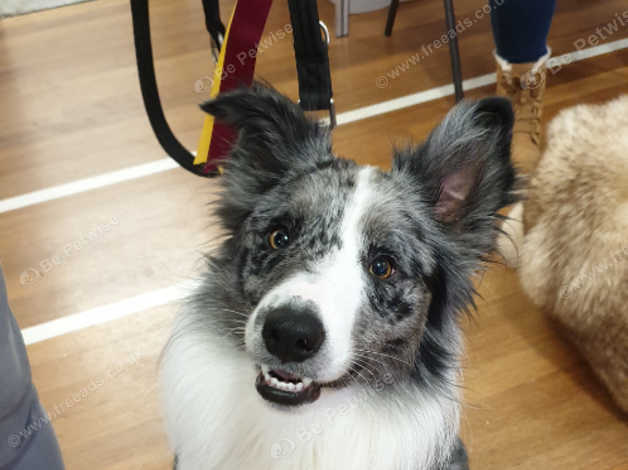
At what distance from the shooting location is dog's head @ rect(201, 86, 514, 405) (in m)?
1.33

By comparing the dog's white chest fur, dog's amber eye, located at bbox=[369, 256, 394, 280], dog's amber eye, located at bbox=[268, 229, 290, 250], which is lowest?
the dog's white chest fur

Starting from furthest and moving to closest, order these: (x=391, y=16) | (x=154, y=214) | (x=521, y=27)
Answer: (x=391, y=16), (x=154, y=214), (x=521, y=27)

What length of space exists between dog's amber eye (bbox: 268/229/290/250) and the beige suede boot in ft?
5.82

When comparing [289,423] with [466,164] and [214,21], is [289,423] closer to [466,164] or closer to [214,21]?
[466,164]

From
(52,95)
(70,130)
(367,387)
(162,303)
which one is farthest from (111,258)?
(367,387)

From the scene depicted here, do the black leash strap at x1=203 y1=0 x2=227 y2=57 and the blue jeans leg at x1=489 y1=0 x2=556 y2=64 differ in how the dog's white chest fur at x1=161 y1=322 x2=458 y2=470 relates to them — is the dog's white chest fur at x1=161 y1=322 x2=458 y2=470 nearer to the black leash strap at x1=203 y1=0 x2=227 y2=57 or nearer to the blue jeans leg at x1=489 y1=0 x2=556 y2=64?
the black leash strap at x1=203 y1=0 x2=227 y2=57

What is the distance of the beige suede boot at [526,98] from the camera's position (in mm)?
3043

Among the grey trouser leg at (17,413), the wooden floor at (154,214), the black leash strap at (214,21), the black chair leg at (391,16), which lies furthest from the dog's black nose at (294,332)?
the black chair leg at (391,16)

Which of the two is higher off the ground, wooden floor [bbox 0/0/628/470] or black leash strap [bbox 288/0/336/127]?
black leash strap [bbox 288/0/336/127]

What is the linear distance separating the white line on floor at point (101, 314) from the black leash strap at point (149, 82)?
0.61m

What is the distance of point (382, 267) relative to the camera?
1473mm

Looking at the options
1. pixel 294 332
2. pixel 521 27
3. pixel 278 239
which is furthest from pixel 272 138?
pixel 521 27

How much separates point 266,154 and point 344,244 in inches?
13.6

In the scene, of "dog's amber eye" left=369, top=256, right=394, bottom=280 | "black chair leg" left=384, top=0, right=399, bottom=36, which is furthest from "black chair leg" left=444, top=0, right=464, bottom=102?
"dog's amber eye" left=369, top=256, right=394, bottom=280
